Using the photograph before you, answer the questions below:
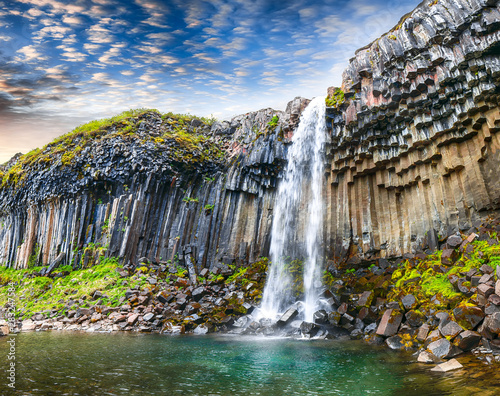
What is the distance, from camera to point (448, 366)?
22.8 ft

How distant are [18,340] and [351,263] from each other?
15075mm

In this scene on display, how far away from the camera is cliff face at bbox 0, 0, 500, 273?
1304 centimetres

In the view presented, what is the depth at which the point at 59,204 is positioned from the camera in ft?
86.5

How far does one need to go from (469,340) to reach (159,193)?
20.5m

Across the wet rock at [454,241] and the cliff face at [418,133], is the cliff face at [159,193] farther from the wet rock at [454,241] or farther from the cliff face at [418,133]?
the wet rock at [454,241]

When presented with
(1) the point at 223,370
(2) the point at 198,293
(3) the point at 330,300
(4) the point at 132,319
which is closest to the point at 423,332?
(3) the point at 330,300

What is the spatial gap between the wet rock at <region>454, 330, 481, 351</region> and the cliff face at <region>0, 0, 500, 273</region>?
667 centimetres

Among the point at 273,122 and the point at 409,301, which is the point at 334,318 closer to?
the point at 409,301

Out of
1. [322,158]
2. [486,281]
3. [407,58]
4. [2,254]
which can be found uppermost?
[407,58]

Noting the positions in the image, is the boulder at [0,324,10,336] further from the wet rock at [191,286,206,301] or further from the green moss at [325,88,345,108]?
the green moss at [325,88,345,108]

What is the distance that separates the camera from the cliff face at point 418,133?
40.8 ft

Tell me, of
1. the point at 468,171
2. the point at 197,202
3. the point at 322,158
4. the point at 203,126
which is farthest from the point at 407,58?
the point at 203,126

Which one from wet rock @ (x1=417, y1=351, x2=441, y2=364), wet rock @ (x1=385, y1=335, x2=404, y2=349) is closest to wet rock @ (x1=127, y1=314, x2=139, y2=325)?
wet rock @ (x1=385, y1=335, x2=404, y2=349)

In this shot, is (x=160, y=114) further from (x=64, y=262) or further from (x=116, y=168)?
(x=64, y=262)
